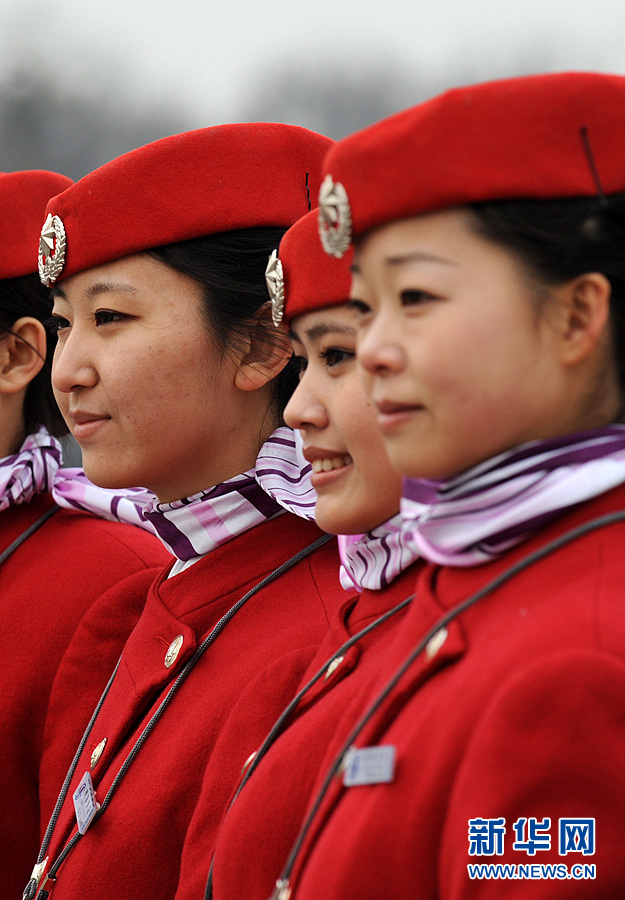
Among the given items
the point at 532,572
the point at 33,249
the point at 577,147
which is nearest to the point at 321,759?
the point at 532,572

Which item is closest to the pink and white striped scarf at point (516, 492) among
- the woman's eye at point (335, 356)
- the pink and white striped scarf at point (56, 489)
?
the woman's eye at point (335, 356)

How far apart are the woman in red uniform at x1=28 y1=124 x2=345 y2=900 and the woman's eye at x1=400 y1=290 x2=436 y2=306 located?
89cm

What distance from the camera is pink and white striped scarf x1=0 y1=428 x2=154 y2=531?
9.80 feet

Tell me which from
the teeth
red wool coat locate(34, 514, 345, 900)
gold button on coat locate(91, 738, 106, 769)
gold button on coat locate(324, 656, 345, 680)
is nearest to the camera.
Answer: gold button on coat locate(324, 656, 345, 680)

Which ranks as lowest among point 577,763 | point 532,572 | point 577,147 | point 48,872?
point 48,872

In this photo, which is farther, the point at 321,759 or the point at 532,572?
the point at 321,759

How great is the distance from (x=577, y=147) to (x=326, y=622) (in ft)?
3.48

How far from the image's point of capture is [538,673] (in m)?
1.24

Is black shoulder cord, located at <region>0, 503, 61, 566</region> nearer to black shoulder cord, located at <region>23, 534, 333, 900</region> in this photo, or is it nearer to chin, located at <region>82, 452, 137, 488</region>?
chin, located at <region>82, 452, 137, 488</region>

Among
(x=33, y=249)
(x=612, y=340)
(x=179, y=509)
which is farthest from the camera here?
(x=33, y=249)

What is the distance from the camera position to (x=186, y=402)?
94.9 inches

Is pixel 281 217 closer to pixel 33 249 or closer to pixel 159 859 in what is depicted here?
pixel 33 249

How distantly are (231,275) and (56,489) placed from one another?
2.94ft

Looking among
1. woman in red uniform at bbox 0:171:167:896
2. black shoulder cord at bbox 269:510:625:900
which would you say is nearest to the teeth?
black shoulder cord at bbox 269:510:625:900
